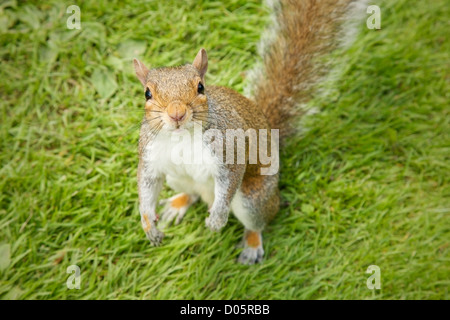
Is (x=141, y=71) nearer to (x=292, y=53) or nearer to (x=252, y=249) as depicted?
(x=292, y=53)

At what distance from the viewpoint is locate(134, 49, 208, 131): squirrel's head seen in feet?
4.66

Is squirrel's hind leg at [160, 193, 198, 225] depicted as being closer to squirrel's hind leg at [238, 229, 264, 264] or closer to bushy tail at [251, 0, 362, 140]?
squirrel's hind leg at [238, 229, 264, 264]

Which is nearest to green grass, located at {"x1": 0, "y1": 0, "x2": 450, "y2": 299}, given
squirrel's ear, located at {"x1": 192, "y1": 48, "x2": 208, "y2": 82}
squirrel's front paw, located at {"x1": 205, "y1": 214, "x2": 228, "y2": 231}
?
squirrel's front paw, located at {"x1": 205, "y1": 214, "x2": 228, "y2": 231}

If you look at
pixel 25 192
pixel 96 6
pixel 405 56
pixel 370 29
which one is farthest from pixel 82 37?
pixel 405 56

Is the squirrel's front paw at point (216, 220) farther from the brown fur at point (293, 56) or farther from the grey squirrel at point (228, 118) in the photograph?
the brown fur at point (293, 56)

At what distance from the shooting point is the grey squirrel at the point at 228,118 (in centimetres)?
148

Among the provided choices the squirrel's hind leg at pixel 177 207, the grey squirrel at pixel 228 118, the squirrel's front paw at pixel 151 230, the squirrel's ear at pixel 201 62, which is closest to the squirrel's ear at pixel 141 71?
the grey squirrel at pixel 228 118

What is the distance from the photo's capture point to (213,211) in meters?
1.72

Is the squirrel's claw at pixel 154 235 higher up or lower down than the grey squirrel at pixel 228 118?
lower down

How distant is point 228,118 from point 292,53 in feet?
Answer: 1.62

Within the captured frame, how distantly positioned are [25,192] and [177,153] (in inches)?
36.8

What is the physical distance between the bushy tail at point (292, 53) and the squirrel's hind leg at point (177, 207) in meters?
0.52

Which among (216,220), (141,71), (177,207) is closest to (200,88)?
(141,71)

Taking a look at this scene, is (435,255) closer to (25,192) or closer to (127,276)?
(127,276)
